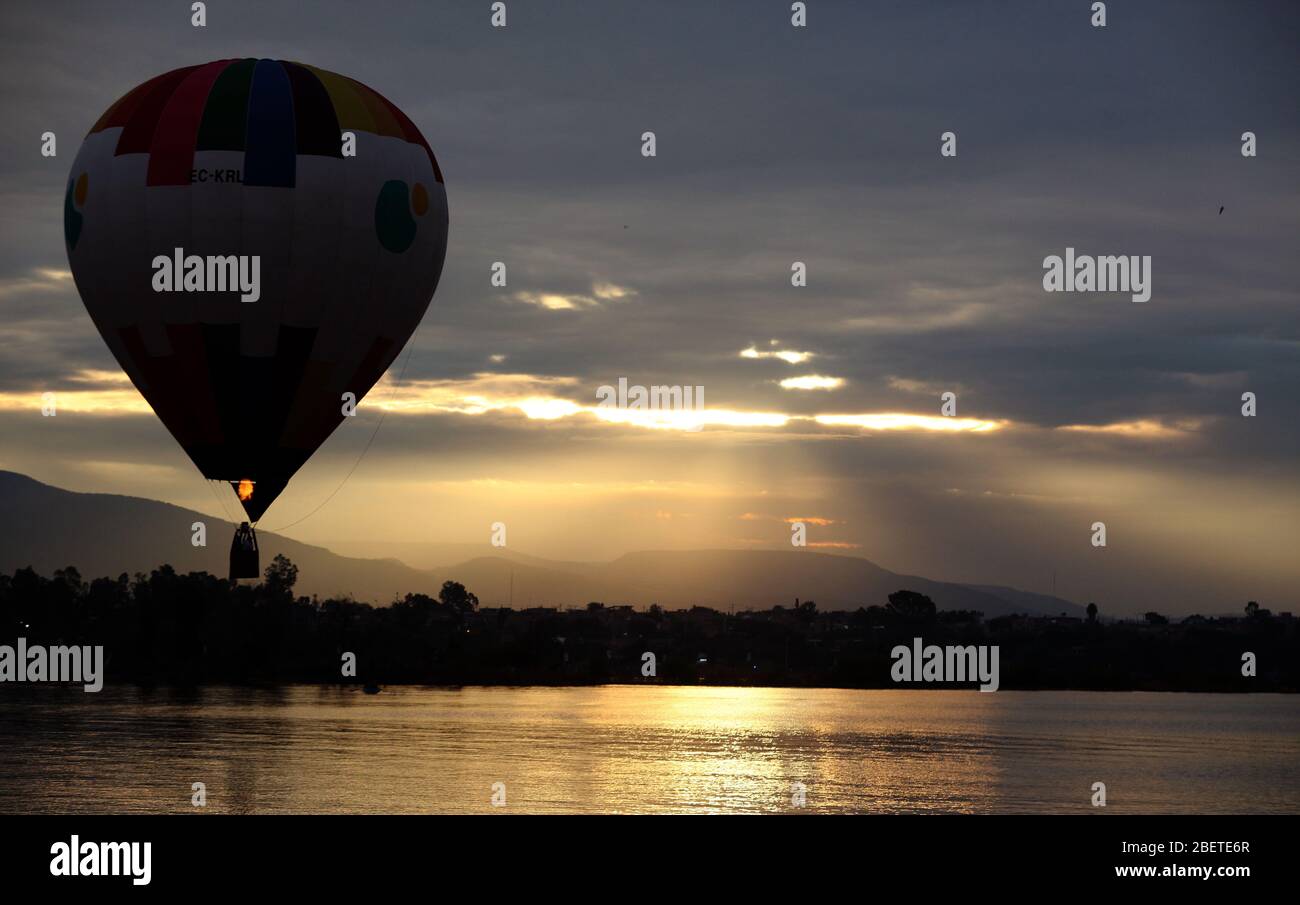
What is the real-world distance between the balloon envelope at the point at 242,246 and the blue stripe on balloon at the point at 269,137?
0.03m

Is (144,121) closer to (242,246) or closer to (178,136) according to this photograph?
(178,136)

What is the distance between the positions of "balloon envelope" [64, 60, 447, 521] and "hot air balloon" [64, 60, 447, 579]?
1.3 inches

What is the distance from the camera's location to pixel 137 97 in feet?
108

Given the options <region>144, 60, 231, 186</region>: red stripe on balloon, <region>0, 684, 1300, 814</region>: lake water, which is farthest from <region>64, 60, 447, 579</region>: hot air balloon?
<region>0, 684, 1300, 814</region>: lake water

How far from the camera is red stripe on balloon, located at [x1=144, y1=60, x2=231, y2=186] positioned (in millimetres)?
31688

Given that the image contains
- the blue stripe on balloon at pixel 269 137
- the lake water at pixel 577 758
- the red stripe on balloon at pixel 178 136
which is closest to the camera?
the red stripe on balloon at pixel 178 136

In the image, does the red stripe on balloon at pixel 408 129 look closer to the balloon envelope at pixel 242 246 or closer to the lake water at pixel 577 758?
the balloon envelope at pixel 242 246

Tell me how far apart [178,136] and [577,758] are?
5215 centimetres

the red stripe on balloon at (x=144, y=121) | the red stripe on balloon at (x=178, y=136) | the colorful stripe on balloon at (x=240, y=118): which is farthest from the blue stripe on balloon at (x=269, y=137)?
the red stripe on balloon at (x=144, y=121)

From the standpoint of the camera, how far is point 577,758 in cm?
7875

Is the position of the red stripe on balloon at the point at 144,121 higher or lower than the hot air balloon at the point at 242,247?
higher

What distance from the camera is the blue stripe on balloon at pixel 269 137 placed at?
31828 mm

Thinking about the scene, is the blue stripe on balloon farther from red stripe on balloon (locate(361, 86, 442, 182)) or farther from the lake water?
the lake water

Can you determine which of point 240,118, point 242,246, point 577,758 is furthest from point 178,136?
point 577,758
